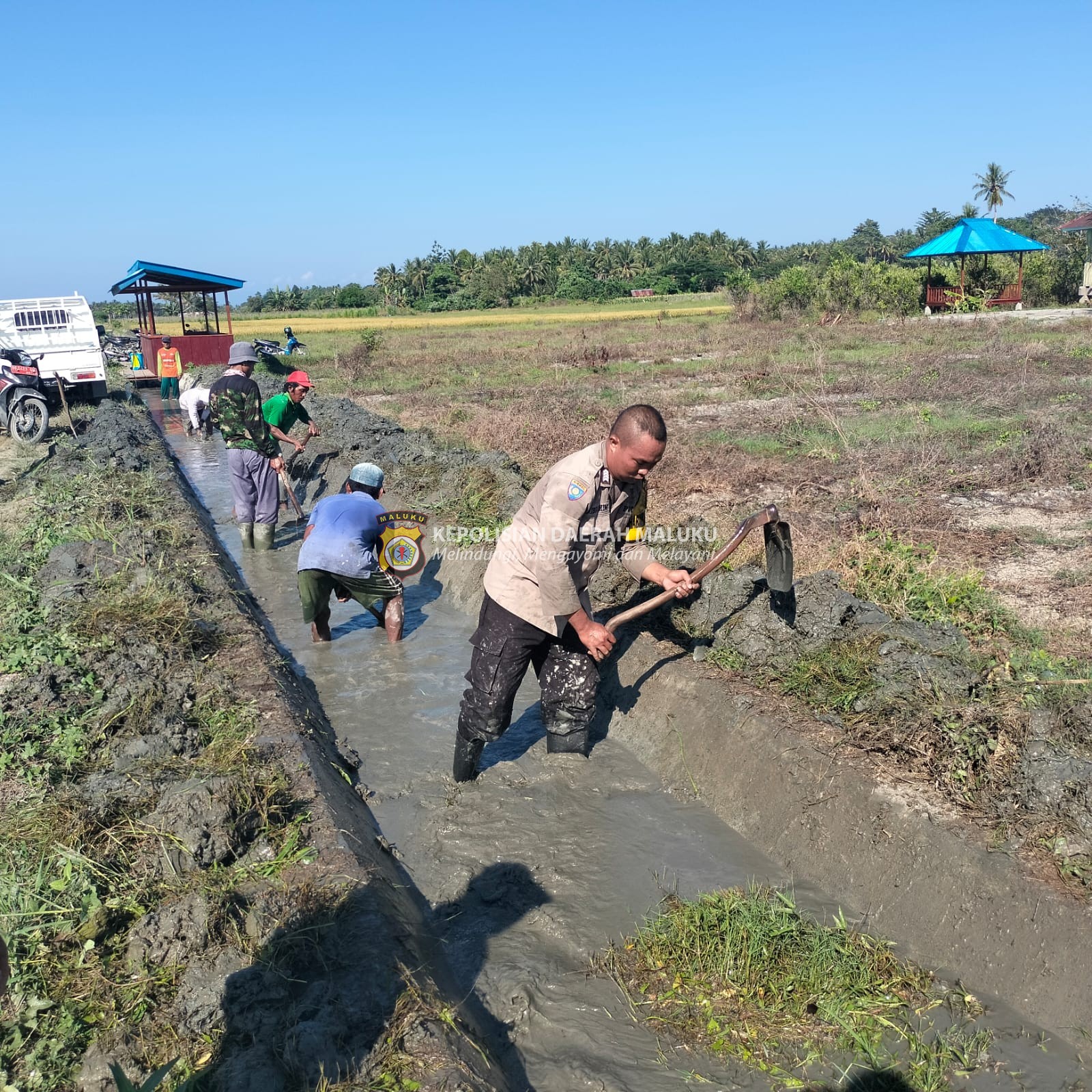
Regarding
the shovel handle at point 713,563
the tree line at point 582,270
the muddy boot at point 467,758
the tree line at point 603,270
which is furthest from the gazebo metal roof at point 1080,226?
the muddy boot at point 467,758

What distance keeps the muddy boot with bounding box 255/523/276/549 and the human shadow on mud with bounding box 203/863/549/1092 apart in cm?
618

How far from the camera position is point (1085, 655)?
4.69 metres

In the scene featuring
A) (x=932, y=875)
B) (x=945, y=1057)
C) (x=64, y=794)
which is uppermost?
(x=64, y=794)

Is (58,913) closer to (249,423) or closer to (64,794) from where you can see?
(64,794)

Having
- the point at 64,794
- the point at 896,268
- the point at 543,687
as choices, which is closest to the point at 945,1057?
the point at 543,687

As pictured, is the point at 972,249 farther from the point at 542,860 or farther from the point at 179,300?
the point at 542,860

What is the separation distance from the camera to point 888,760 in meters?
3.91

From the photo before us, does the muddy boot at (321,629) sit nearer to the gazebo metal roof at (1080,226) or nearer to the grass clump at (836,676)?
the grass clump at (836,676)

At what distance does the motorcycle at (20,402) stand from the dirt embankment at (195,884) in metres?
10.5

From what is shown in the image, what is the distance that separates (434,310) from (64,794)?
225 ft

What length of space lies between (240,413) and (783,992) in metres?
6.83

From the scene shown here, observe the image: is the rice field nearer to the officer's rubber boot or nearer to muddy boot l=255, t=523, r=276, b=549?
muddy boot l=255, t=523, r=276, b=549

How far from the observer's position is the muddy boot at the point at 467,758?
4.69m

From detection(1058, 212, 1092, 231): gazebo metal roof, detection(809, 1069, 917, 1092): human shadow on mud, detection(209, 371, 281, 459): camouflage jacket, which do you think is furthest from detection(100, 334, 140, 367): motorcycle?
detection(1058, 212, 1092, 231): gazebo metal roof
